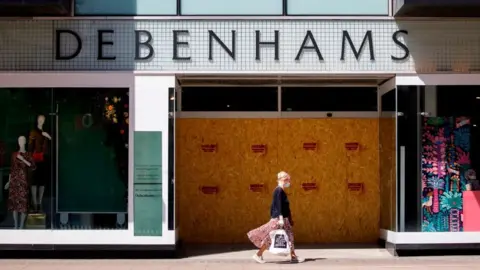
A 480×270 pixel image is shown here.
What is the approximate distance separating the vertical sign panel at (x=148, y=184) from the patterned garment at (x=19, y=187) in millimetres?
1922

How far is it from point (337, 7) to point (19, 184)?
6420 millimetres

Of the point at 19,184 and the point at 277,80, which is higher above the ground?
the point at 277,80

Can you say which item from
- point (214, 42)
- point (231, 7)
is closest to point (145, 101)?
point (214, 42)

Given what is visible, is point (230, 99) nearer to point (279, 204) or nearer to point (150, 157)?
point (150, 157)

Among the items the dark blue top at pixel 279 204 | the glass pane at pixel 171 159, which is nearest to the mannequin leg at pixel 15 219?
the glass pane at pixel 171 159

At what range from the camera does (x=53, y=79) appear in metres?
13.8

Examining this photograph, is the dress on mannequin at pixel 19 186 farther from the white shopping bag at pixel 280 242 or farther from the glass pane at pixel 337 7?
the glass pane at pixel 337 7

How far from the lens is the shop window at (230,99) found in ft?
51.3

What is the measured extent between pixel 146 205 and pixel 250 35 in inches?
137

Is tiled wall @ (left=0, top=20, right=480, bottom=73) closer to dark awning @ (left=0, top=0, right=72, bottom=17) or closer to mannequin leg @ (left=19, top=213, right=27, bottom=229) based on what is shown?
dark awning @ (left=0, top=0, right=72, bottom=17)

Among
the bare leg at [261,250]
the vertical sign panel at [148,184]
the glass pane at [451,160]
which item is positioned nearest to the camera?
the bare leg at [261,250]

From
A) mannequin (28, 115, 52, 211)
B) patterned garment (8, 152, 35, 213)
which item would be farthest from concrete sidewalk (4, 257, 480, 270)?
mannequin (28, 115, 52, 211)

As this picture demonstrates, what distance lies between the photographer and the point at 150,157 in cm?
1367

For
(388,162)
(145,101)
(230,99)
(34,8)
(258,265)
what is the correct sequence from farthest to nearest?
(230,99), (388,162), (145,101), (34,8), (258,265)
